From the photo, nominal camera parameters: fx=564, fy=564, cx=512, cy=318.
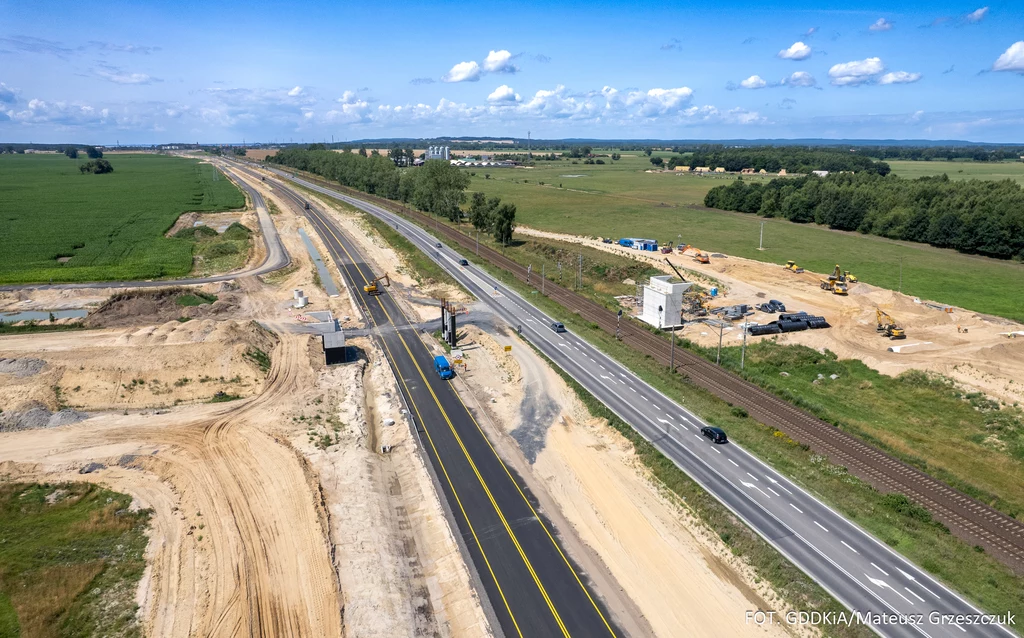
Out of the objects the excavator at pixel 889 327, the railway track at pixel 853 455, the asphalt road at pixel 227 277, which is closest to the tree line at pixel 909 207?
the excavator at pixel 889 327

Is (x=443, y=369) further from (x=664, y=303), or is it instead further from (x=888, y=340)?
(x=888, y=340)

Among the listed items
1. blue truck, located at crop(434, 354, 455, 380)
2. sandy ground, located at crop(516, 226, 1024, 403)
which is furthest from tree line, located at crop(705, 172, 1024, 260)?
blue truck, located at crop(434, 354, 455, 380)

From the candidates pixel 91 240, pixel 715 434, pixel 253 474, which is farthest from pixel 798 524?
pixel 91 240

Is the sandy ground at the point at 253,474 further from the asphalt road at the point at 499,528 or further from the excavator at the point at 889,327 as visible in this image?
the excavator at the point at 889,327

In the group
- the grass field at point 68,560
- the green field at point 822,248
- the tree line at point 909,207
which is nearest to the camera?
the grass field at point 68,560

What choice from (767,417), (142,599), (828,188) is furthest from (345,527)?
(828,188)

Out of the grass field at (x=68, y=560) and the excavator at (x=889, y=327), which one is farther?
the excavator at (x=889, y=327)

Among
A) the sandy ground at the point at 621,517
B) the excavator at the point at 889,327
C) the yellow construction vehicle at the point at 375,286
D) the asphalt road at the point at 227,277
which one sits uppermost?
the asphalt road at the point at 227,277
